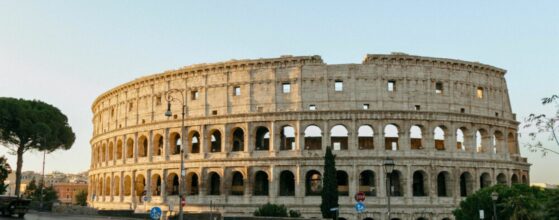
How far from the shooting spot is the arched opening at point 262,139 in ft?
168

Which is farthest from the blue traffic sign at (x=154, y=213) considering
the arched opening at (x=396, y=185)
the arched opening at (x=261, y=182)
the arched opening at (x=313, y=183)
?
the arched opening at (x=396, y=185)

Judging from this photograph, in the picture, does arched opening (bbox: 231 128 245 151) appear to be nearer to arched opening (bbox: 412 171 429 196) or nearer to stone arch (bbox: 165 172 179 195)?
stone arch (bbox: 165 172 179 195)

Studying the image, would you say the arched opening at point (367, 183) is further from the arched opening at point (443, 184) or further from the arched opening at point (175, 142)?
the arched opening at point (175, 142)

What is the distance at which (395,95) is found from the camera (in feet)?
155

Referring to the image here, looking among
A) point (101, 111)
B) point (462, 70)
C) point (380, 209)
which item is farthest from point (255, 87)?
point (101, 111)

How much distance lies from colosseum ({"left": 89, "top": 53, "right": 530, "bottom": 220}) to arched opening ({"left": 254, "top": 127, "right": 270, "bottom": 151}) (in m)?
0.10

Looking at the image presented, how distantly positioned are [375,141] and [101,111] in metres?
33.4

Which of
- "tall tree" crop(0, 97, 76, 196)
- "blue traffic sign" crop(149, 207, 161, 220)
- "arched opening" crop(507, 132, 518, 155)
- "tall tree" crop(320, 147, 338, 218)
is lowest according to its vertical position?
"blue traffic sign" crop(149, 207, 161, 220)

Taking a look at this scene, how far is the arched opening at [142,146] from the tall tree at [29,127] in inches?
372

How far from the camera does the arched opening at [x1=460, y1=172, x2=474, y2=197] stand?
4797cm

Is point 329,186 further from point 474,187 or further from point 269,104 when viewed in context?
point 474,187

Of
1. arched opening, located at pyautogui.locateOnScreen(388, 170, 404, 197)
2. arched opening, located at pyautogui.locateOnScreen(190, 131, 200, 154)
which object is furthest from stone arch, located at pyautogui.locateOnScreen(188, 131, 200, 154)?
arched opening, located at pyautogui.locateOnScreen(388, 170, 404, 197)

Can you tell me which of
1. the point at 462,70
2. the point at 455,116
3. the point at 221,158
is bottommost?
the point at 221,158

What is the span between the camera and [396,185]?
48.1 metres
